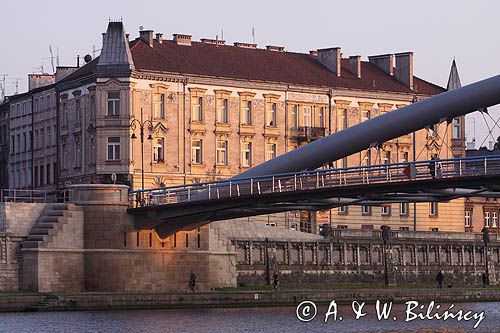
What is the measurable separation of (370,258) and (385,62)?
28871 mm

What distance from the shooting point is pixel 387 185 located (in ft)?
303

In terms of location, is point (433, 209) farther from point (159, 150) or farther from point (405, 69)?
point (159, 150)

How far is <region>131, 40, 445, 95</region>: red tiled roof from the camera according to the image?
139m

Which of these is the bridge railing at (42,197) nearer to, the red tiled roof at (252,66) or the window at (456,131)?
the red tiled roof at (252,66)

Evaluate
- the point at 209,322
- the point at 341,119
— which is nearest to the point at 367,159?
the point at 341,119

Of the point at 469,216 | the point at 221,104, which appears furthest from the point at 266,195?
the point at 469,216

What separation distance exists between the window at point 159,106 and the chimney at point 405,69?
24.2m

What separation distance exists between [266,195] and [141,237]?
40.7 feet

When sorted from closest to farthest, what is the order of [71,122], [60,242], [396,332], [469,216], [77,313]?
[396,332], [77,313], [60,242], [71,122], [469,216]

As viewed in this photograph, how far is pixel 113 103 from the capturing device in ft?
452

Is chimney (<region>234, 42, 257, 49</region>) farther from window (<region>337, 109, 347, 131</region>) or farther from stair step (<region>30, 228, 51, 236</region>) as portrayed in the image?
stair step (<region>30, 228, 51, 236</region>)

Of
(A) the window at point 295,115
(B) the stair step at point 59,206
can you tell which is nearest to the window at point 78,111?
(A) the window at point 295,115

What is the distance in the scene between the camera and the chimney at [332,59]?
151m

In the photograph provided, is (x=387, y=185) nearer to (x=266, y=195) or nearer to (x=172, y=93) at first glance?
(x=266, y=195)
